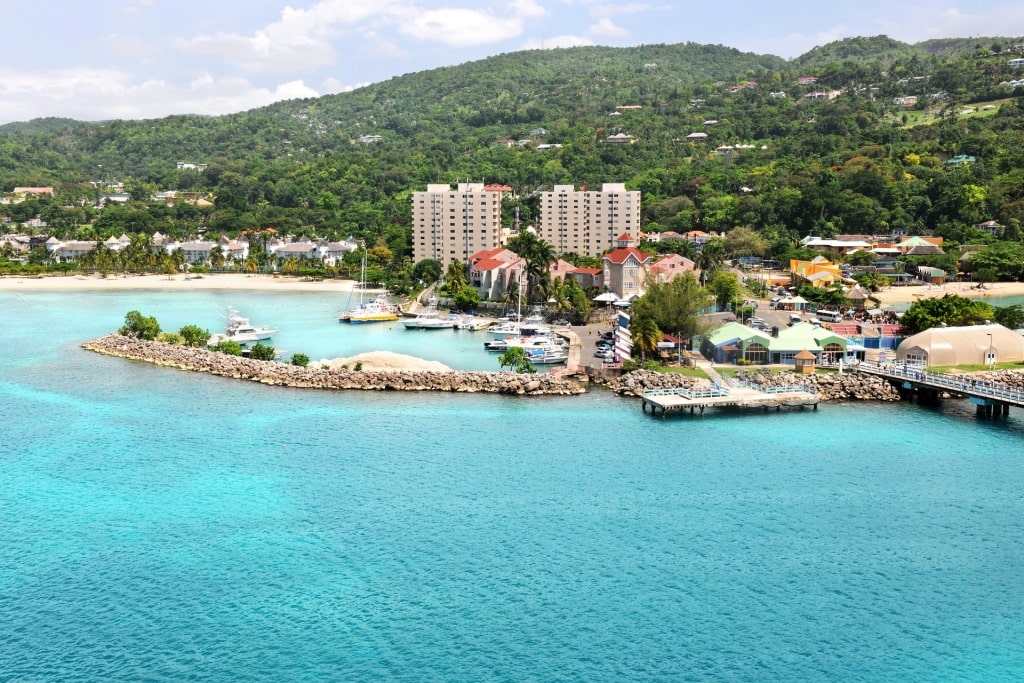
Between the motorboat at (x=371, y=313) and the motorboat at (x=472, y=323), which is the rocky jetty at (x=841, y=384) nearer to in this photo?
the motorboat at (x=472, y=323)

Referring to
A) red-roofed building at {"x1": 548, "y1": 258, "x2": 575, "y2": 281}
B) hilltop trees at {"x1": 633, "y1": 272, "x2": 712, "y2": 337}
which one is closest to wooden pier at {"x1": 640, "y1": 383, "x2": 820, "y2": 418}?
hilltop trees at {"x1": 633, "y1": 272, "x2": 712, "y2": 337}

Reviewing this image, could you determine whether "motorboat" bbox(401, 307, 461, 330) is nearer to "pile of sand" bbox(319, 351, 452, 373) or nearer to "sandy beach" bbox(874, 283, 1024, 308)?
"pile of sand" bbox(319, 351, 452, 373)

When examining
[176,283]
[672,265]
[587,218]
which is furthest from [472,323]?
[176,283]

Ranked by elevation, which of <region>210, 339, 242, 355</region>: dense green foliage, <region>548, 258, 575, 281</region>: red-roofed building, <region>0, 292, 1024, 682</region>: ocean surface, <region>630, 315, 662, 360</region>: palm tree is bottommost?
<region>0, 292, 1024, 682</region>: ocean surface

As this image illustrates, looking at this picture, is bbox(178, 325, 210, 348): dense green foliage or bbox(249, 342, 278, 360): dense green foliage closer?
bbox(249, 342, 278, 360): dense green foliage

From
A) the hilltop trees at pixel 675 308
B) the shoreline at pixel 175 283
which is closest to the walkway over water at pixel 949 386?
the hilltop trees at pixel 675 308

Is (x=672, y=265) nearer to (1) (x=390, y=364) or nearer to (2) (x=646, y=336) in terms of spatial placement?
(2) (x=646, y=336)

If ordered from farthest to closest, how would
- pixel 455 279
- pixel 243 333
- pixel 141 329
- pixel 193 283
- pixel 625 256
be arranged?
pixel 193 283
pixel 455 279
pixel 625 256
pixel 243 333
pixel 141 329
